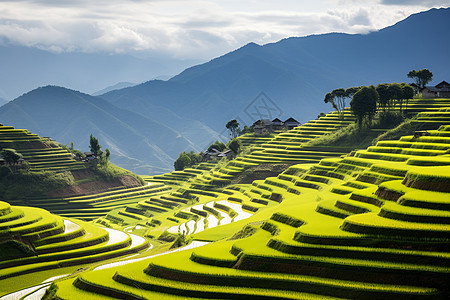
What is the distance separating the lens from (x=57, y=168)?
9931 cm

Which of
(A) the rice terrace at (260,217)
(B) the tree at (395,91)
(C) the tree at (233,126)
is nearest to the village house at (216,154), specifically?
(A) the rice terrace at (260,217)

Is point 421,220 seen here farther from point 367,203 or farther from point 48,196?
point 48,196

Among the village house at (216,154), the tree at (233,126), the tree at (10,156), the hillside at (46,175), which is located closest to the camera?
the tree at (10,156)

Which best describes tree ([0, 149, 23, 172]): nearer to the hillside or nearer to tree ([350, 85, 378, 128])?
the hillside

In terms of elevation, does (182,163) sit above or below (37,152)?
below

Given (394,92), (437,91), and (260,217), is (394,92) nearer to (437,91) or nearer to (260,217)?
(437,91)

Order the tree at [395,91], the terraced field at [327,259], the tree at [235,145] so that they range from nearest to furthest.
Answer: the terraced field at [327,259], the tree at [395,91], the tree at [235,145]

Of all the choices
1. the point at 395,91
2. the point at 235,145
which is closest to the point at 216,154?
the point at 235,145

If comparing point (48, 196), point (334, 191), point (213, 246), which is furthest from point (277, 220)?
point (48, 196)

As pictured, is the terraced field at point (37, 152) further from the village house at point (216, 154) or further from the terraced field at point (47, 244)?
the terraced field at point (47, 244)

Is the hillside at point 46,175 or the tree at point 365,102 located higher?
the tree at point 365,102

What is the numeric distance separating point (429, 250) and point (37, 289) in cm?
2725

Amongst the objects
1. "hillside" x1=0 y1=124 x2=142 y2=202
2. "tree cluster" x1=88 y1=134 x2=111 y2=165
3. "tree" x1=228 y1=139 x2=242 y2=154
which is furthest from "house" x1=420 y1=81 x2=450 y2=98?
"tree cluster" x1=88 y1=134 x2=111 y2=165

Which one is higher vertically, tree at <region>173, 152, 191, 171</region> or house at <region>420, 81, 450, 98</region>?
house at <region>420, 81, 450, 98</region>
